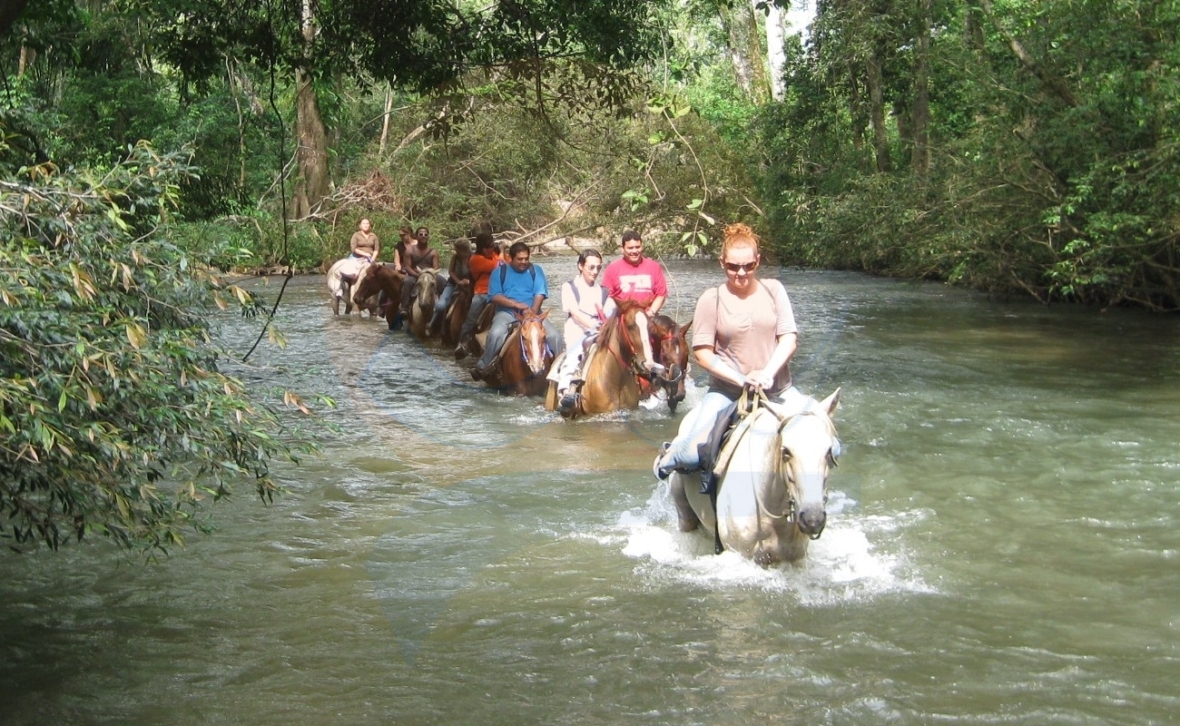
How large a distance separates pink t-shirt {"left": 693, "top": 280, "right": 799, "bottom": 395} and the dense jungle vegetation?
2362 millimetres

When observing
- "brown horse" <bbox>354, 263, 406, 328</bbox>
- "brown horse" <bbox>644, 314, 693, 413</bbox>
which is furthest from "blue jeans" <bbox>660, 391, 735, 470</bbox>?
"brown horse" <bbox>354, 263, 406, 328</bbox>

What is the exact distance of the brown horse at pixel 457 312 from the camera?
19.2 m

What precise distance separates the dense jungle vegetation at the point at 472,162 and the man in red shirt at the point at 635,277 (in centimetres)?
120

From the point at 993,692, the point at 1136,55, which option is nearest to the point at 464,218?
the point at 1136,55

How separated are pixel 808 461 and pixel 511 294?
9.46 metres

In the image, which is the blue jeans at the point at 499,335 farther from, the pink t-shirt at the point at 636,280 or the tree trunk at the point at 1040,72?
the tree trunk at the point at 1040,72

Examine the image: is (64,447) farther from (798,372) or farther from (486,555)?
(798,372)

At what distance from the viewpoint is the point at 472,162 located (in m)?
42.7

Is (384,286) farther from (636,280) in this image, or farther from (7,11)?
(7,11)

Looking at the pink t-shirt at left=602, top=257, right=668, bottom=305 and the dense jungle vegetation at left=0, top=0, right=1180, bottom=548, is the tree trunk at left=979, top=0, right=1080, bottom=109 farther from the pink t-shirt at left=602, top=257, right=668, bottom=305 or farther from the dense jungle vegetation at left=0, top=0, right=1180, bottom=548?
the pink t-shirt at left=602, top=257, right=668, bottom=305

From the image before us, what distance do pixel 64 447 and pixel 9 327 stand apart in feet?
2.06

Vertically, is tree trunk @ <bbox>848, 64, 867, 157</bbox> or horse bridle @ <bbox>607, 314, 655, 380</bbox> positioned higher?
tree trunk @ <bbox>848, 64, 867, 157</bbox>

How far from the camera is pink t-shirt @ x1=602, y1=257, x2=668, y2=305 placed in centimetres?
1293

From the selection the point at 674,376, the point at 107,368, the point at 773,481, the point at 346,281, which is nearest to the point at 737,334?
the point at 773,481
